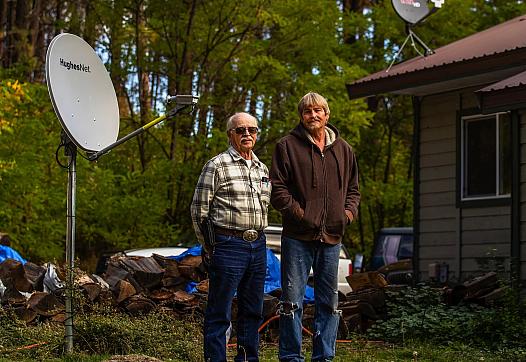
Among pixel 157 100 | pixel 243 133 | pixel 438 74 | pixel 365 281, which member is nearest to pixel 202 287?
pixel 365 281

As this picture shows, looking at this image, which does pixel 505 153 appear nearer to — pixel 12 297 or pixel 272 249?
pixel 272 249

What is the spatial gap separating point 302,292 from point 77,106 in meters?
2.67

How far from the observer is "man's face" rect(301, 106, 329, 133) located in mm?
7992

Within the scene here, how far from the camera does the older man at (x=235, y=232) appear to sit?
785 cm

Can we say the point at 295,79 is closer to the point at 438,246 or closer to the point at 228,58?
the point at 228,58

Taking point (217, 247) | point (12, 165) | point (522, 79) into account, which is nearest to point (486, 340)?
point (522, 79)

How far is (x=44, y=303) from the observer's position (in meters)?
11.4

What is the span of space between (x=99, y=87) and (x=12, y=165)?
7.29m

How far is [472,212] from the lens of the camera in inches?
550

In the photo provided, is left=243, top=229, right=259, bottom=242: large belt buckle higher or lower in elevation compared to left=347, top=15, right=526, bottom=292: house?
lower

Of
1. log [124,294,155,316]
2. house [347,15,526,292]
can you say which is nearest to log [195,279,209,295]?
log [124,294,155,316]

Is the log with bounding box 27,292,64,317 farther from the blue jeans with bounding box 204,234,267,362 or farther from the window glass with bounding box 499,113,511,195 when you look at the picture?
the window glass with bounding box 499,113,511,195

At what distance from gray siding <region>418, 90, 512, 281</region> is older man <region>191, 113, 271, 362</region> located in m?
5.99

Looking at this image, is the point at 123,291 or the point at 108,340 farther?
the point at 123,291
